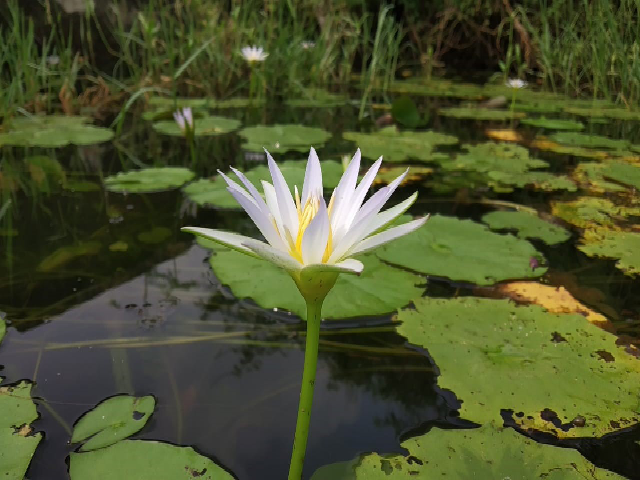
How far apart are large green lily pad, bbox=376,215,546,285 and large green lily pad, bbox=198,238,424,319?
3.4 inches

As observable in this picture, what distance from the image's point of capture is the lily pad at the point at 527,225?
190 cm

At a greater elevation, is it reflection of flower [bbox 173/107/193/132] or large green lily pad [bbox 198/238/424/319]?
reflection of flower [bbox 173/107/193/132]

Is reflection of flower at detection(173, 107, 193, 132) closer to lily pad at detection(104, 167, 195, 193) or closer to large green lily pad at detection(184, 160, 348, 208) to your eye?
lily pad at detection(104, 167, 195, 193)

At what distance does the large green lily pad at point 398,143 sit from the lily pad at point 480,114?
0.78m

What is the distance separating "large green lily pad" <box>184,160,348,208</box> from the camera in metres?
2.13

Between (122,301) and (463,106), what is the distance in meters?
3.98

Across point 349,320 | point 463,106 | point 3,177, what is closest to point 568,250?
point 349,320

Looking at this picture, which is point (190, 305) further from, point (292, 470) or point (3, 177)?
point (3, 177)

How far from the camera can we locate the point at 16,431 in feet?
3.14

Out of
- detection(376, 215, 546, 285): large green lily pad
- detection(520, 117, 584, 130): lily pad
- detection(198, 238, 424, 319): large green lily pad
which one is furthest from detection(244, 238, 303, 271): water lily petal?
detection(520, 117, 584, 130): lily pad

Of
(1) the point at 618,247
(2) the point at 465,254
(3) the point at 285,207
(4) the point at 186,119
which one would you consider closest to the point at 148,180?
(4) the point at 186,119

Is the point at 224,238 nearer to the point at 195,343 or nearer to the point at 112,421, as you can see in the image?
the point at 112,421

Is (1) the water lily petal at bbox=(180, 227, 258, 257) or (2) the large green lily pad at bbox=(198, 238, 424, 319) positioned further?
(2) the large green lily pad at bbox=(198, 238, 424, 319)

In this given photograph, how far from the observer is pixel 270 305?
1.41 meters
